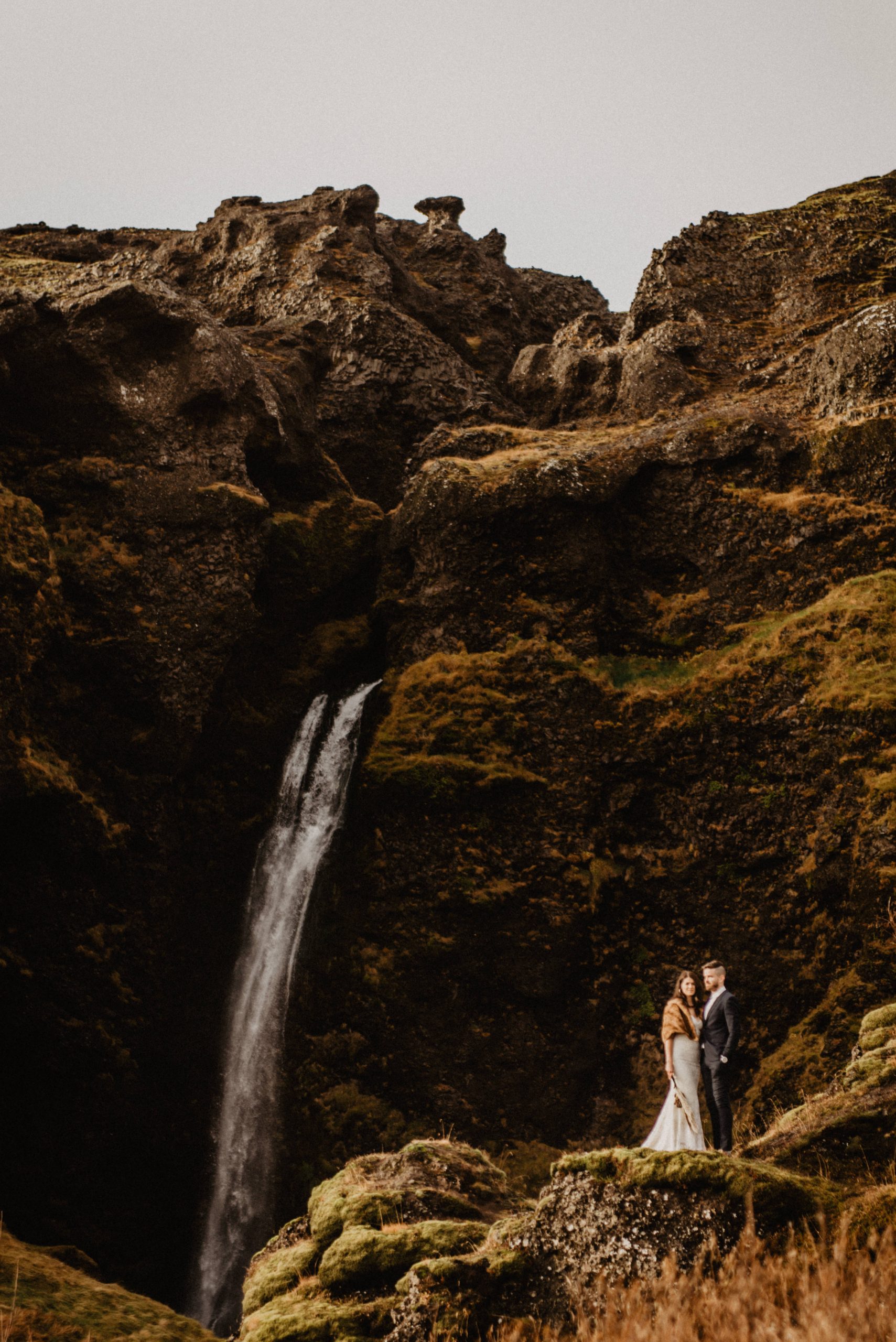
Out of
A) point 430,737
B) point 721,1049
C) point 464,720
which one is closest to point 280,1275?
point 721,1049

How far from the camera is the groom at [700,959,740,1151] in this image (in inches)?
448

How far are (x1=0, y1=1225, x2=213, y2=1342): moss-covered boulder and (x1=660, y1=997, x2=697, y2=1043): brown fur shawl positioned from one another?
648 centimetres

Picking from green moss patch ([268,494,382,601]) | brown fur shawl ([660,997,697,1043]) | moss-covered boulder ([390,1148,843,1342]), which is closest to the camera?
moss-covered boulder ([390,1148,843,1342])

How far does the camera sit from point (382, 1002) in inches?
757

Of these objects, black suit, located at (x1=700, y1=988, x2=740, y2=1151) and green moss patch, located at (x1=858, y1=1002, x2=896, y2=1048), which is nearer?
green moss patch, located at (x1=858, y1=1002, x2=896, y2=1048)

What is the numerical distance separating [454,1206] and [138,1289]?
12287mm

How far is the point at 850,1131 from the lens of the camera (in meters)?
8.10

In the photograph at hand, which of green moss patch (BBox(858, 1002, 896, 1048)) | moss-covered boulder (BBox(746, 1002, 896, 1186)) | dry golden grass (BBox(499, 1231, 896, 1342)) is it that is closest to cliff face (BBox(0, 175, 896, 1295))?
green moss patch (BBox(858, 1002, 896, 1048))

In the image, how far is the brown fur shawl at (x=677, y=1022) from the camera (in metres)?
11.7

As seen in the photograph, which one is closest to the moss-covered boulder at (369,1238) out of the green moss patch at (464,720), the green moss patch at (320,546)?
the green moss patch at (464,720)

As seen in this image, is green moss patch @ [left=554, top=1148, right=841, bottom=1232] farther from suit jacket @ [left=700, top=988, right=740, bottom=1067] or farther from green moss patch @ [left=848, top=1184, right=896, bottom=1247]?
suit jacket @ [left=700, top=988, right=740, bottom=1067]

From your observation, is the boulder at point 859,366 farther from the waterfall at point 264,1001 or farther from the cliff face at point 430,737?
the waterfall at point 264,1001

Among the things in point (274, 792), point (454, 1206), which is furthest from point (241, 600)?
point (454, 1206)

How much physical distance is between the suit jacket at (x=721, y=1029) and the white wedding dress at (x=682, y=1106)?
14 centimetres
